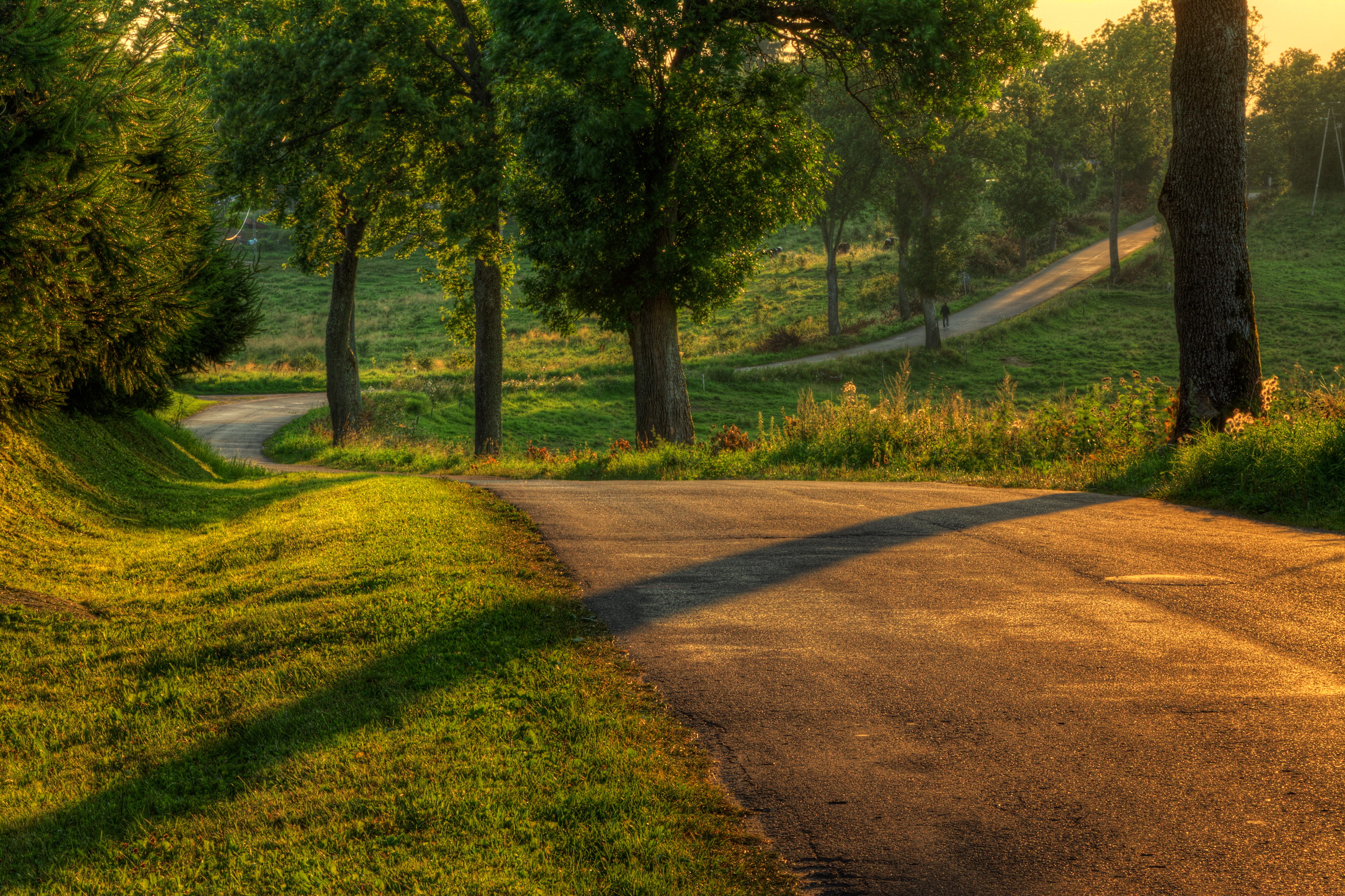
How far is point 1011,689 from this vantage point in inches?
197

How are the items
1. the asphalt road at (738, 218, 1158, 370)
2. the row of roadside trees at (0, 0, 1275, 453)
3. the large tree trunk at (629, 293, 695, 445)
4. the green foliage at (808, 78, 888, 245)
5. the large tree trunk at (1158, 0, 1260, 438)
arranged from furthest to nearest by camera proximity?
the green foliage at (808, 78, 888, 245) < the asphalt road at (738, 218, 1158, 370) < the large tree trunk at (629, 293, 695, 445) < the large tree trunk at (1158, 0, 1260, 438) < the row of roadside trees at (0, 0, 1275, 453)

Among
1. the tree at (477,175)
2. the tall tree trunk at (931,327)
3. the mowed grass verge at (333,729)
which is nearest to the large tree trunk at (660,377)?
the tree at (477,175)

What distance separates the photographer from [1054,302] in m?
49.8

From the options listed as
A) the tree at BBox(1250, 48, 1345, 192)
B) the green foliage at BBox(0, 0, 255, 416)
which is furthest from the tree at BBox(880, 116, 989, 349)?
the tree at BBox(1250, 48, 1345, 192)

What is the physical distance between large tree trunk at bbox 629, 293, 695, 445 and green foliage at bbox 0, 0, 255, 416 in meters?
8.90

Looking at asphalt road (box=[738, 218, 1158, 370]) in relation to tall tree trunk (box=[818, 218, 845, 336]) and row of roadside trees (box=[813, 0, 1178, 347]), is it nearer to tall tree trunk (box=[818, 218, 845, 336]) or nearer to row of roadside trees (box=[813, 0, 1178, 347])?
row of roadside trees (box=[813, 0, 1178, 347])

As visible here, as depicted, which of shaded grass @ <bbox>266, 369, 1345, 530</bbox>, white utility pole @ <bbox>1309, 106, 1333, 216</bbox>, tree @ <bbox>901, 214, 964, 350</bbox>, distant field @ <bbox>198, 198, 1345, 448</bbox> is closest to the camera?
shaded grass @ <bbox>266, 369, 1345, 530</bbox>

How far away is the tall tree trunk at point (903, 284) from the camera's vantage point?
153 ft

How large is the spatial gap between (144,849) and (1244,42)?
1437 centimetres

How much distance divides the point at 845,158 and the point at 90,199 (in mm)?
44580

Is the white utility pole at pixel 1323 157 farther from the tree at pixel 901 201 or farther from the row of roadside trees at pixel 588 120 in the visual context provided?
the row of roadside trees at pixel 588 120

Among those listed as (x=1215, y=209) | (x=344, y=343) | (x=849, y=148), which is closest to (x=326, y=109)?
(x=344, y=343)

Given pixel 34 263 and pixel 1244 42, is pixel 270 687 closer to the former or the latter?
pixel 34 263

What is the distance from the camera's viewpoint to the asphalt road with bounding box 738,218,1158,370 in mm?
45562
